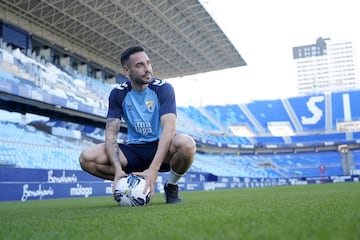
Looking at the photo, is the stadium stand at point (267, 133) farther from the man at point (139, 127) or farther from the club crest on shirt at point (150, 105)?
the club crest on shirt at point (150, 105)

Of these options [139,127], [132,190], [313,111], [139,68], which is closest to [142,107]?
[139,127]

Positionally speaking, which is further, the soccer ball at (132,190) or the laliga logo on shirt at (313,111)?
the laliga logo on shirt at (313,111)

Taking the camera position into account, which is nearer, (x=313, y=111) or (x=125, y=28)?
(x=125, y=28)

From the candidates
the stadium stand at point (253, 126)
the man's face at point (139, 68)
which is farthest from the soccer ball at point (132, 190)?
the stadium stand at point (253, 126)

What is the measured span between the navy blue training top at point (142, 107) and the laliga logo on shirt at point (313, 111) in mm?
39528

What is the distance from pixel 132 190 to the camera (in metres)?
3.36

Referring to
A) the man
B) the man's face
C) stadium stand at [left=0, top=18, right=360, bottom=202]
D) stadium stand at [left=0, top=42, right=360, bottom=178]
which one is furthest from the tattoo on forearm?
stadium stand at [left=0, top=18, right=360, bottom=202]

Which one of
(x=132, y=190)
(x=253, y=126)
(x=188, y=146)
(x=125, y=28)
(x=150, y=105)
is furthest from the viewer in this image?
(x=253, y=126)

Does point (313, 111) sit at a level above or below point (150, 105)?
above

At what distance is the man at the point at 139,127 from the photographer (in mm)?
3725

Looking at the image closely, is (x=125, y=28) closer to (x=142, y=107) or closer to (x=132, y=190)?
(x=142, y=107)

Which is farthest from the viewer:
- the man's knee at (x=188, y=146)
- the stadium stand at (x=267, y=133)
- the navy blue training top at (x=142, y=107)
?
the stadium stand at (x=267, y=133)

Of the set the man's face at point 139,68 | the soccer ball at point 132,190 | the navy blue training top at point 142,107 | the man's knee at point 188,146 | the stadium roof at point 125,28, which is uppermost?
the stadium roof at point 125,28

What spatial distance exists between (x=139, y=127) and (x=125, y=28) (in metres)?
22.2
